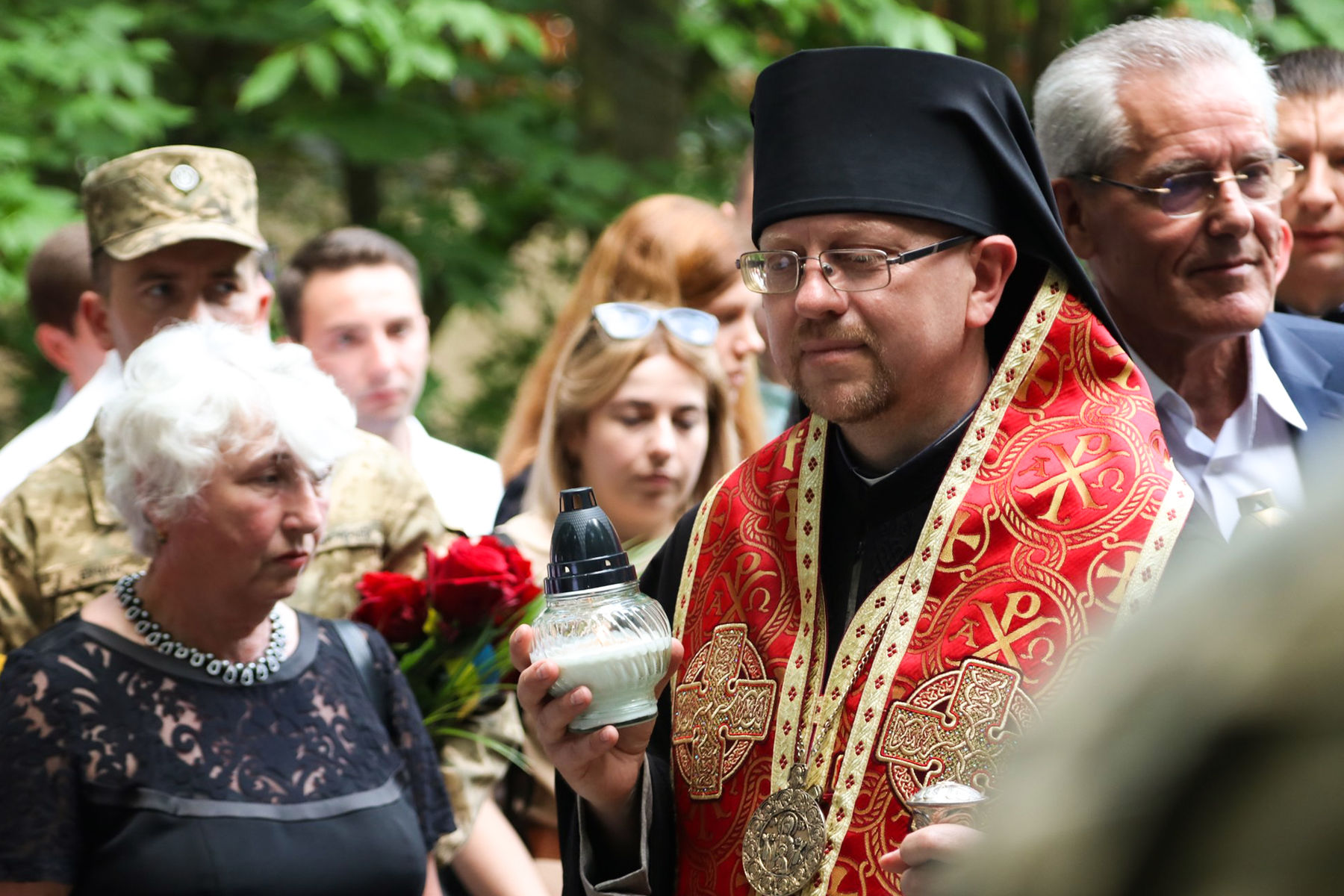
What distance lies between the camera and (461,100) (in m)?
9.19

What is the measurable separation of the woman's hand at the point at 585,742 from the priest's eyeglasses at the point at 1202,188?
1.50 m

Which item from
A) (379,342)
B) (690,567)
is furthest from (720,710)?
(379,342)

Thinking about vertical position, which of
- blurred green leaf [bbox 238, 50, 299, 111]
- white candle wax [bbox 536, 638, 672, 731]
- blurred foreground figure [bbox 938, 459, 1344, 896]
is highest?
blurred green leaf [bbox 238, 50, 299, 111]

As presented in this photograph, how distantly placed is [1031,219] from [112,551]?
7.67 ft

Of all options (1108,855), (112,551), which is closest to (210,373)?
(112,551)

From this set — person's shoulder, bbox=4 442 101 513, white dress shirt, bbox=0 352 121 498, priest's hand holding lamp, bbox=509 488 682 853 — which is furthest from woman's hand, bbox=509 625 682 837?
white dress shirt, bbox=0 352 121 498

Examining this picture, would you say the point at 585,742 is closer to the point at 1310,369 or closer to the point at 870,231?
the point at 870,231

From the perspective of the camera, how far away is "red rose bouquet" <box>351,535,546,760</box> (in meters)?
3.68

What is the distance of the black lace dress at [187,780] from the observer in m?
2.96

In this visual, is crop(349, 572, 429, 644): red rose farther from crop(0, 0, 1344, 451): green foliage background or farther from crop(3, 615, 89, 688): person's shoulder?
crop(0, 0, 1344, 451): green foliage background

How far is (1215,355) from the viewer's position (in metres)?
3.29

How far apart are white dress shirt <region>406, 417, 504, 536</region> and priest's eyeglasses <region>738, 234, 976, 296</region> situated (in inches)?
94.5

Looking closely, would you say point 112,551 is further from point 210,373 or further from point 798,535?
point 798,535

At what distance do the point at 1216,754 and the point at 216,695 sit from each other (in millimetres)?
2888
